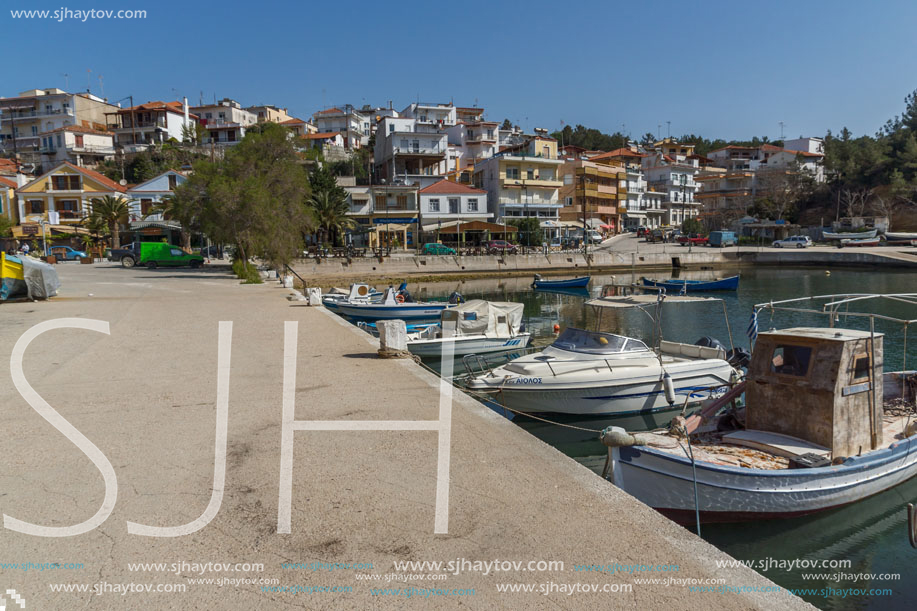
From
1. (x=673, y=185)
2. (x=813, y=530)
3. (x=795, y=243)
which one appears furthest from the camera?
(x=673, y=185)

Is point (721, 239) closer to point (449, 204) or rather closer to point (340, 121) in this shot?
point (449, 204)

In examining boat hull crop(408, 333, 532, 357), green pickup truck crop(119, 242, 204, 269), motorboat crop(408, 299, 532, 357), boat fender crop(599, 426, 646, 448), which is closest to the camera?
boat fender crop(599, 426, 646, 448)

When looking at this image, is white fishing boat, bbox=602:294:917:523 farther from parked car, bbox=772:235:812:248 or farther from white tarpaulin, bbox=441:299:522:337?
parked car, bbox=772:235:812:248

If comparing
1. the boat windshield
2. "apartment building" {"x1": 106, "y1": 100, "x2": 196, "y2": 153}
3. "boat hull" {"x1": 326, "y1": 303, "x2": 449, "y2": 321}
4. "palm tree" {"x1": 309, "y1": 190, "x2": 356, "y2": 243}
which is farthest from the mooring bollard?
"apartment building" {"x1": 106, "y1": 100, "x2": 196, "y2": 153}

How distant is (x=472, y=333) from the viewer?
21109 mm

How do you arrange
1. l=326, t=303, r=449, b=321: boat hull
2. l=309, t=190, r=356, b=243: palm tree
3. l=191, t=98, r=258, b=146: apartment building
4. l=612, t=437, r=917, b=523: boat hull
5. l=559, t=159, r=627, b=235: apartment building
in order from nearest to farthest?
l=612, t=437, r=917, b=523: boat hull → l=326, t=303, r=449, b=321: boat hull → l=309, t=190, r=356, b=243: palm tree → l=559, t=159, r=627, b=235: apartment building → l=191, t=98, r=258, b=146: apartment building

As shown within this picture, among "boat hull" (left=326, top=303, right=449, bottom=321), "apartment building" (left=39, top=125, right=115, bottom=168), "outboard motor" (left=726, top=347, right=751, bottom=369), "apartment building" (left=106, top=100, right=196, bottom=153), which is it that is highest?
"apartment building" (left=106, top=100, right=196, bottom=153)

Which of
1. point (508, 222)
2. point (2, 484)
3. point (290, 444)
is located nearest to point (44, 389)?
point (2, 484)

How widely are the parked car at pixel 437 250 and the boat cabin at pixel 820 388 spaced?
52496 millimetres

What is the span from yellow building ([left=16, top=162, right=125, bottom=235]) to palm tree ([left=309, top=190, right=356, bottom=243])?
24.7m

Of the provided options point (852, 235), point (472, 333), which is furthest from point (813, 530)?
point (852, 235)

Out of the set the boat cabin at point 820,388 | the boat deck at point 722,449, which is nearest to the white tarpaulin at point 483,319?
the boat deck at point 722,449

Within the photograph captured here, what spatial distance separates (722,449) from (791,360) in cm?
176

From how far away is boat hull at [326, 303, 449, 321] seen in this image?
1072 inches
